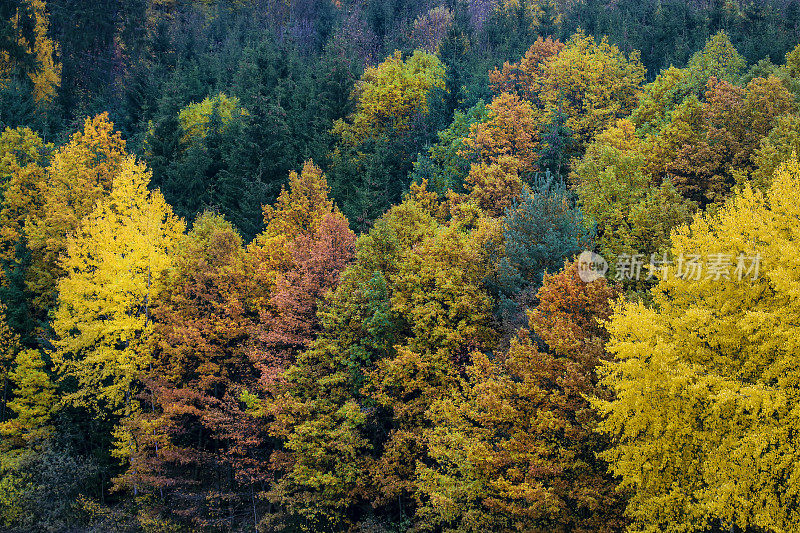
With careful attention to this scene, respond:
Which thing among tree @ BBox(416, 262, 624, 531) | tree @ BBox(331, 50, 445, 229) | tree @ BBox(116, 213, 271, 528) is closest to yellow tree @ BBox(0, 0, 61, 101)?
tree @ BBox(331, 50, 445, 229)

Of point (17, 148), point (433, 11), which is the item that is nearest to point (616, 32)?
point (433, 11)

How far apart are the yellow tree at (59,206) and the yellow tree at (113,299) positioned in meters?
6.09

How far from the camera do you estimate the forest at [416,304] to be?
2175cm

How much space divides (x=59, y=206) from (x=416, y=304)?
27913 millimetres

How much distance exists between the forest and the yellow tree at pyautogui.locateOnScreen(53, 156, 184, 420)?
0.67ft

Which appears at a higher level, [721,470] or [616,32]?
[616,32]

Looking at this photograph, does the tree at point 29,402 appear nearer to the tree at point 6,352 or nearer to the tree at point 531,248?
the tree at point 6,352

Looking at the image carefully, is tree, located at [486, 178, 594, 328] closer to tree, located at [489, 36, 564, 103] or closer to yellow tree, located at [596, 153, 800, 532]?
yellow tree, located at [596, 153, 800, 532]

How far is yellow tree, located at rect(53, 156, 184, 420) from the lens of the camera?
37844mm

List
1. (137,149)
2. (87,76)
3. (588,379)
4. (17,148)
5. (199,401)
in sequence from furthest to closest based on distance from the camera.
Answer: (87,76)
(137,149)
(17,148)
(199,401)
(588,379)

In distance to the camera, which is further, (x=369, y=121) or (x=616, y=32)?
(x=616, y=32)

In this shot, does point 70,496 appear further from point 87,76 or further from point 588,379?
point 87,76

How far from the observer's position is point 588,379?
2562 cm

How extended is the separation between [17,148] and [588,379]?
54.3m
